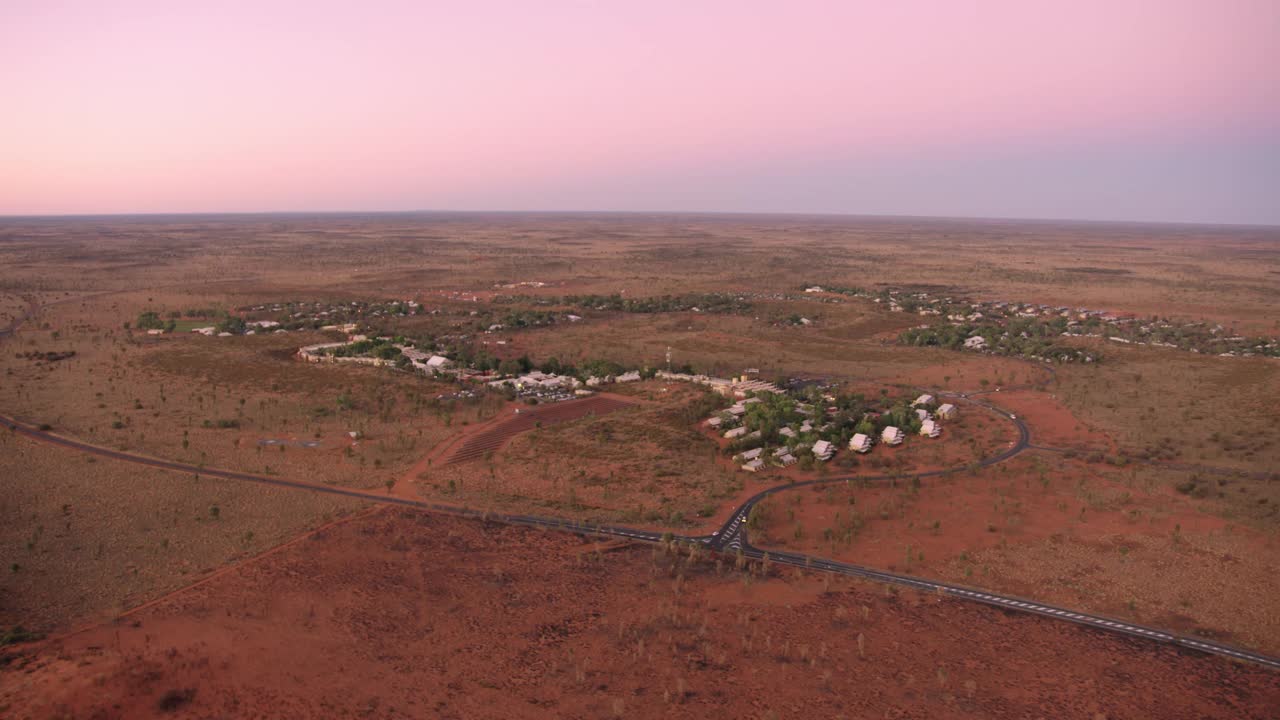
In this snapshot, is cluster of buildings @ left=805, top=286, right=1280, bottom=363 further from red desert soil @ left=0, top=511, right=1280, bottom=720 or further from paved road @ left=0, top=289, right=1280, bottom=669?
red desert soil @ left=0, top=511, right=1280, bottom=720

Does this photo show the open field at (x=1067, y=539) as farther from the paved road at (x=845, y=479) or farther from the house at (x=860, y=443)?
the house at (x=860, y=443)

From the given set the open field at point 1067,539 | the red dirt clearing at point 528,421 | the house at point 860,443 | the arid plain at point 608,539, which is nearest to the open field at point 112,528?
the arid plain at point 608,539

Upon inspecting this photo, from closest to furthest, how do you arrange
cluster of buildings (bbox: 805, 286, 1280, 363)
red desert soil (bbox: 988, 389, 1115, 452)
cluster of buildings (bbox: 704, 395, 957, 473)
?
cluster of buildings (bbox: 704, 395, 957, 473) < red desert soil (bbox: 988, 389, 1115, 452) < cluster of buildings (bbox: 805, 286, 1280, 363)

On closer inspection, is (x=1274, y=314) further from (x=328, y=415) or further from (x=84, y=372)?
(x=84, y=372)

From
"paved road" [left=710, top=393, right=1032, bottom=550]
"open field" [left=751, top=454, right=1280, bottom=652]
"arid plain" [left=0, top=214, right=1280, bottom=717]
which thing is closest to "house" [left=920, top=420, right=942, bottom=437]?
"arid plain" [left=0, top=214, right=1280, bottom=717]

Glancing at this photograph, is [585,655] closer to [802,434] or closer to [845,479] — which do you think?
[845,479]

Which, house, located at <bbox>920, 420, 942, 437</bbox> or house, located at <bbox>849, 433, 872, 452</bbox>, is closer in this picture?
house, located at <bbox>849, 433, 872, 452</bbox>
